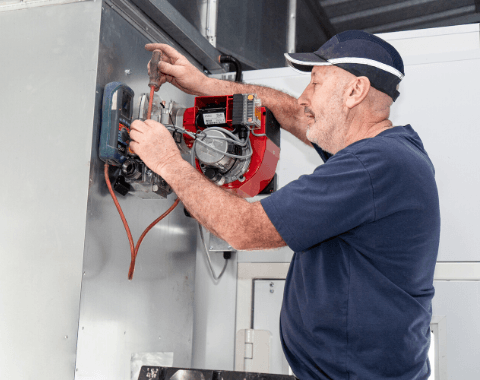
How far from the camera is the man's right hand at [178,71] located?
4.97 ft

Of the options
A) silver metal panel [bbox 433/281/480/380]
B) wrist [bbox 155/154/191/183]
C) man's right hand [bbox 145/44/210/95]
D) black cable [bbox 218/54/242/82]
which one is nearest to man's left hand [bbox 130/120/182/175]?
wrist [bbox 155/154/191/183]

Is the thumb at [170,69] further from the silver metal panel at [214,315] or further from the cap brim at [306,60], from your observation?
the silver metal panel at [214,315]

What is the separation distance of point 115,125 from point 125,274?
1.37ft

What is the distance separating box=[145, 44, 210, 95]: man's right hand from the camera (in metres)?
1.52

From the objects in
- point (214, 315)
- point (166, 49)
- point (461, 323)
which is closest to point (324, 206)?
point (166, 49)

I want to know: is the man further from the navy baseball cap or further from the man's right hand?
the man's right hand

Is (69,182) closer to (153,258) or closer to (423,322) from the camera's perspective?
(153,258)

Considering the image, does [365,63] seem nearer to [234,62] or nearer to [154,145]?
[154,145]

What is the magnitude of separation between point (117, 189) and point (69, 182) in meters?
0.13

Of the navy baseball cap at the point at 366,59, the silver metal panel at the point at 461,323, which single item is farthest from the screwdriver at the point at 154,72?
the silver metal panel at the point at 461,323

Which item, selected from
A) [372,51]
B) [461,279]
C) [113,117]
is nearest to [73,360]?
[113,117]

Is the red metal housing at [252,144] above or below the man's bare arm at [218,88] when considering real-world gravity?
below

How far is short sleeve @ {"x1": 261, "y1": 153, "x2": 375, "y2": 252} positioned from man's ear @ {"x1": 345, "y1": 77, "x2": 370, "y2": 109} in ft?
0.81

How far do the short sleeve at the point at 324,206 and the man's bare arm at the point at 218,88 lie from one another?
59 centimetres
